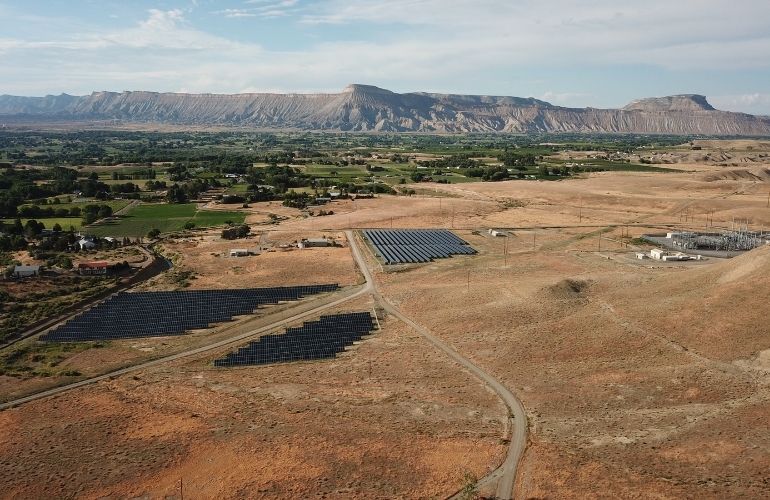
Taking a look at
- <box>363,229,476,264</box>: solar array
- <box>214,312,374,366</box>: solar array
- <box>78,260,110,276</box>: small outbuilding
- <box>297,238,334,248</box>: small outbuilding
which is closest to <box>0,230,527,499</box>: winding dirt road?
<box>214,312,374,366</box>: solar array

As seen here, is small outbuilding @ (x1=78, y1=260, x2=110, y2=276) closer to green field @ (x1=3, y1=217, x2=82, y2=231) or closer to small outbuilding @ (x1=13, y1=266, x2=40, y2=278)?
small outbuilding @ (x1=13, y1=266, x2=40, y2=278)

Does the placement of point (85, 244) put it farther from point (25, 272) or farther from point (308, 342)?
point (308, 342)

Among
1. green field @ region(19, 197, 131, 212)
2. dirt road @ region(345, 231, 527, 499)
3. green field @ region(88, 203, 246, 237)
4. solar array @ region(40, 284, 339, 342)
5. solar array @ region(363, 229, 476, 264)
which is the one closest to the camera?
dirt road @ region(345, 231, 527, 499)

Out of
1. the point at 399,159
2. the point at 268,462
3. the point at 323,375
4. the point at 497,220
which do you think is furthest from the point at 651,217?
the point at 399,159

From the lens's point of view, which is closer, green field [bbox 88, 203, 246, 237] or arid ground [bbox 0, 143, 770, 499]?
arid ground [bbox 0, 143, 770, 499]

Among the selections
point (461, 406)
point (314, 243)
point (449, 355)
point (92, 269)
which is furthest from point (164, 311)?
point (314, 243)

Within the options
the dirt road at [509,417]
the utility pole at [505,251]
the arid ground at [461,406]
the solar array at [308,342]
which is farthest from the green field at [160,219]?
the solar array at [308,342]
